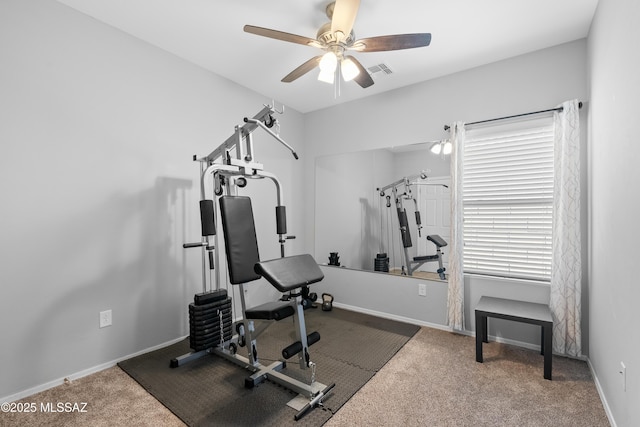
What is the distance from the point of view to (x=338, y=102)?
12.8ft

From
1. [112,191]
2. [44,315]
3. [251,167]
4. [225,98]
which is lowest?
[44,315]

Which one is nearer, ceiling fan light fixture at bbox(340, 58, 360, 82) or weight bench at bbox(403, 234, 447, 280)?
ceiling fan light fixture at bbox(340, 58, 360, 82)

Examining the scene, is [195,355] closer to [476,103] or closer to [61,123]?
[61,123]

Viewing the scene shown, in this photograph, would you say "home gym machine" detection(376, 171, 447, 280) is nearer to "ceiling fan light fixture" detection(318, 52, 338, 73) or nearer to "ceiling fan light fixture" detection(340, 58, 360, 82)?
"ceiling fan light fixture" detection(340, 58, 360, 82)

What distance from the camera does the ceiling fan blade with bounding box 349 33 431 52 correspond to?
6.17 feet

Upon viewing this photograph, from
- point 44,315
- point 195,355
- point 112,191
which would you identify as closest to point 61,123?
point 112,191

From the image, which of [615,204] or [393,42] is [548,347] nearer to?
[615,204]

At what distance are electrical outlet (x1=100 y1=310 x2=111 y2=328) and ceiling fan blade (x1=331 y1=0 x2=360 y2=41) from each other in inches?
104

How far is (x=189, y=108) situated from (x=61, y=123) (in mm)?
1052

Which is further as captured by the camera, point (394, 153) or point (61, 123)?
point (394, 153)

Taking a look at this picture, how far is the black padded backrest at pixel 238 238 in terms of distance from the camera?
219cm

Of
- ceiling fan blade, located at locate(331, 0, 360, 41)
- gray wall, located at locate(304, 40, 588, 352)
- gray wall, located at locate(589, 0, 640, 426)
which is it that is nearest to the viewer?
gray wall, located at locate(589, 0, 640, 426)

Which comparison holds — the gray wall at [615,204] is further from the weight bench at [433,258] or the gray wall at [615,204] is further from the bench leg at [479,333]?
the weight bench at [433,258]

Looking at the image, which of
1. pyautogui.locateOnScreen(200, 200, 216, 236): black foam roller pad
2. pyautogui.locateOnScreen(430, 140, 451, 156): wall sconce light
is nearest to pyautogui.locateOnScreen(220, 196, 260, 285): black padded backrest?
pyautogui.locateOnScreen(200, 200, 216, 236): black foam roller pad
